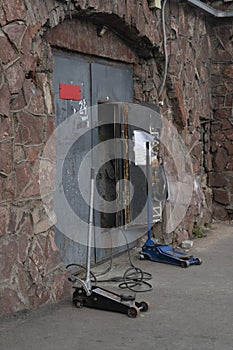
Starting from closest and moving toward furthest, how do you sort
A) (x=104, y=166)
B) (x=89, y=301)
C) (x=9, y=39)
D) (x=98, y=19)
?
1. (x=9, y=39)
2. (x=89, y=301)
3. (x=98, y=19)
4. (x=104, y=166)

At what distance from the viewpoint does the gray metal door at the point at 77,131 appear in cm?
585

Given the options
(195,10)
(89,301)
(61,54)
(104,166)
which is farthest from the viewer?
(195,10)

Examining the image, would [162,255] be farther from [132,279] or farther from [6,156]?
[6,156]

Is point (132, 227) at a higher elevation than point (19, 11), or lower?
lower

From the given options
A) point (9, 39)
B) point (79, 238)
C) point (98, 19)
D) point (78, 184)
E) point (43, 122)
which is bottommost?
point (79, 238)

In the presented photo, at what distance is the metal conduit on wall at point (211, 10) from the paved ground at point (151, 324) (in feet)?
13.5

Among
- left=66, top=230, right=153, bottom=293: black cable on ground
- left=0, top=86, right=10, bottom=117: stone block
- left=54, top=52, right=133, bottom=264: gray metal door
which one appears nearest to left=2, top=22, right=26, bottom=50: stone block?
left=0, top=86, right=10, bottom=117: stone block

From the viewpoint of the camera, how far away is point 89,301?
200 inches

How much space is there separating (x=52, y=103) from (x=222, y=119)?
189 inches

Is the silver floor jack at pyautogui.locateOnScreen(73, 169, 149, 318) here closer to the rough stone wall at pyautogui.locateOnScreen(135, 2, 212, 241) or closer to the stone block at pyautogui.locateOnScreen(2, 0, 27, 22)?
the stone block at pyautogui.locateOnScreen(2, 0, 27, 22)

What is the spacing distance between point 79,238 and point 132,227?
1.07 metres

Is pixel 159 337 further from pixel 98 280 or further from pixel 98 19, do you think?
pixel 98 19

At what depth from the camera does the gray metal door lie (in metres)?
5.85

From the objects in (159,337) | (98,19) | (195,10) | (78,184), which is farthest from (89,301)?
(195,10)
